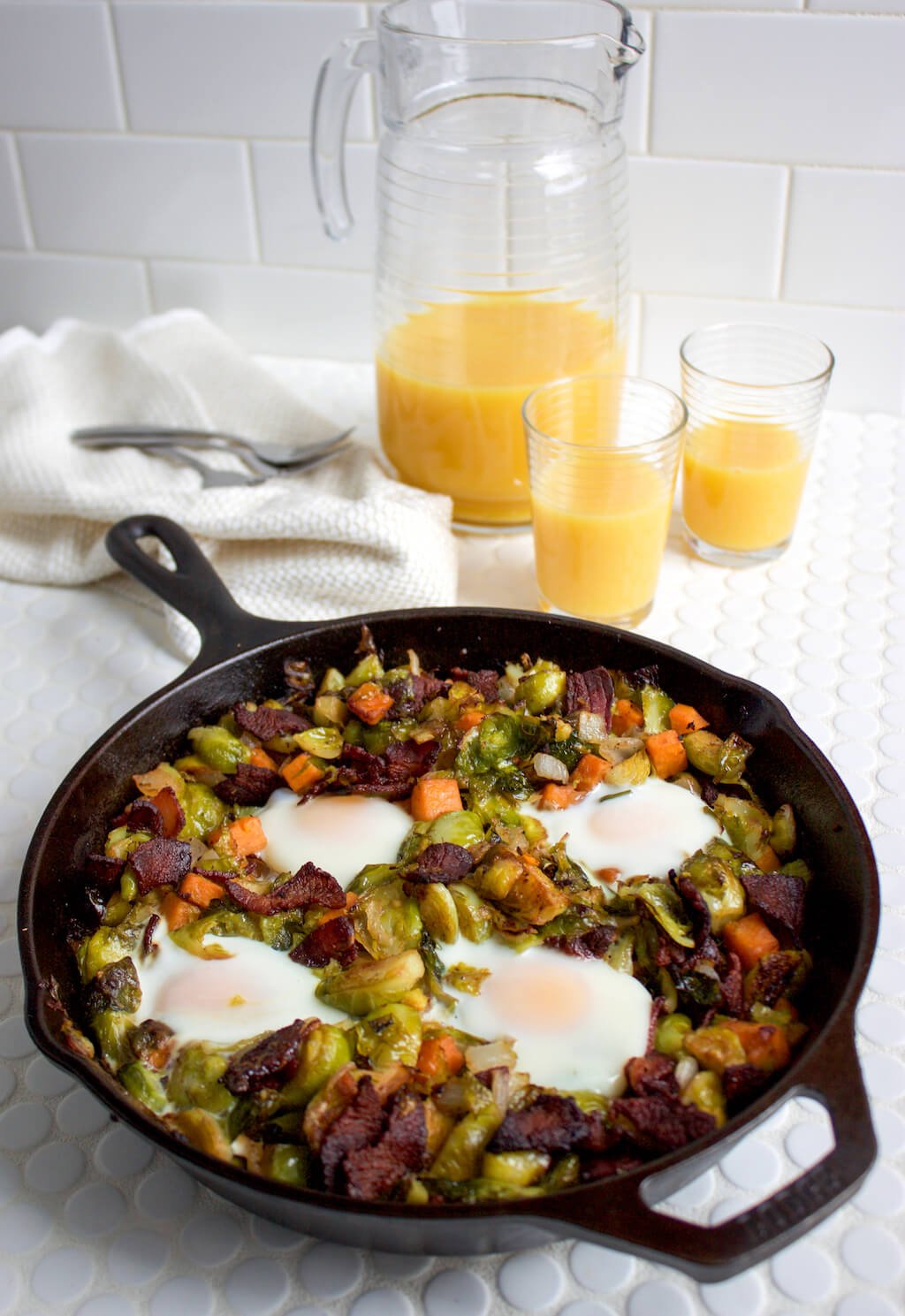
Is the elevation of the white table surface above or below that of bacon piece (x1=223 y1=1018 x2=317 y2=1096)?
below

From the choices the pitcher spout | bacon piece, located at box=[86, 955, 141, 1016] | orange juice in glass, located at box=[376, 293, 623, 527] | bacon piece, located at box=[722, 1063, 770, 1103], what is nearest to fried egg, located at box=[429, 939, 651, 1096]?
Result: bacon piece, located at box=[722, 1063, 770, 1103]

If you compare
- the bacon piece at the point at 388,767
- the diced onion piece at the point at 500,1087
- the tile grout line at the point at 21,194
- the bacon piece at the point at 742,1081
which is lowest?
the bacon piece at the point at 388,767

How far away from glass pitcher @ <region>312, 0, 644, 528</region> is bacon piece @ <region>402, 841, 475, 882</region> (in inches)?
39.9

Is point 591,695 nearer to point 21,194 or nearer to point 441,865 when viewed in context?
point 441,865

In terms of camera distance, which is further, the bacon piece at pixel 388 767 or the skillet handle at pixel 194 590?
the skillet handle at pixel 194 590

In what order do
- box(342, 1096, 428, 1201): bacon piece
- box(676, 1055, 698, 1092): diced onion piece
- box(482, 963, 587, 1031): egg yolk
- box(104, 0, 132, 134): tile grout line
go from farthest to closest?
box(104, 0, 132, 134): tile grout line
box(482, 963, 587, 1031): egg yolk
box(676, 1055, 698, 1092): diced onion piece
box(342, 1096, 428, 1201): bacon piece

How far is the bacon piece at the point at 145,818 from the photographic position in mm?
1725

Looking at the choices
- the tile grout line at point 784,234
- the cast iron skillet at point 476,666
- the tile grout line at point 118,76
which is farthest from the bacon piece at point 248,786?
the tile grout line at point 118,76

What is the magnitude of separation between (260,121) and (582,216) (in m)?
0.95

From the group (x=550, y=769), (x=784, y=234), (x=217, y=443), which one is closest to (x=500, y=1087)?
(x=550, y=769)

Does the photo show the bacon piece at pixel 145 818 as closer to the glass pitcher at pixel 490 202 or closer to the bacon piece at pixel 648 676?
the bacon piece at pixel 648 676

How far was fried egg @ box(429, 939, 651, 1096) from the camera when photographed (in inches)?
55.2

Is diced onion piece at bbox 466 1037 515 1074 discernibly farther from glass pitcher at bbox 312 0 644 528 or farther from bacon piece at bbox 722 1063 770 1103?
glass pitcher at bbox 312 0 644 528

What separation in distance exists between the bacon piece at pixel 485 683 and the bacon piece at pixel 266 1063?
67 cm
